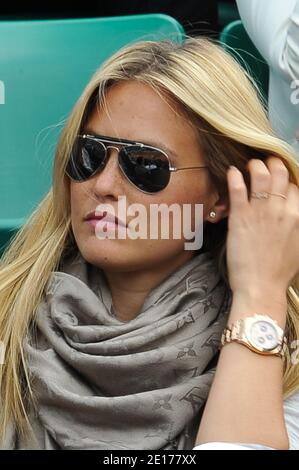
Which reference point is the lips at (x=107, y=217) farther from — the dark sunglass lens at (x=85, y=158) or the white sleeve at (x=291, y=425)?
the white sleeve at (x=291, y=425)

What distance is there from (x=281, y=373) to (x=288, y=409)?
0.10m

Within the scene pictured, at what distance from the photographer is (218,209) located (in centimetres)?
162

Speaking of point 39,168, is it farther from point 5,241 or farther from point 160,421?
point 160,421

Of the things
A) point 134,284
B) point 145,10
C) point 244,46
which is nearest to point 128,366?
point 134,284

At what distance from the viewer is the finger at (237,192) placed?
4.98ft

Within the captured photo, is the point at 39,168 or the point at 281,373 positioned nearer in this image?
the point at 281,373

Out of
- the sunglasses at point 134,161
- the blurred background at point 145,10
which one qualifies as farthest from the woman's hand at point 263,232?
the blurred background at point 145,10

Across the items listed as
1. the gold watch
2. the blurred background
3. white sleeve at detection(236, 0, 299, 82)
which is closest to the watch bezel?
the gold watch

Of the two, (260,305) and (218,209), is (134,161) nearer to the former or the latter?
(218,209)

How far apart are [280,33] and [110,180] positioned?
2.32 ft

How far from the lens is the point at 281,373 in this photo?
1.44 metres

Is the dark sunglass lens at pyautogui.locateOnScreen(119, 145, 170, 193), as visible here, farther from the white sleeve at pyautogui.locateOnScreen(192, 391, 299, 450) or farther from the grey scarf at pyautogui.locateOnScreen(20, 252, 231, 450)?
the white sleeve at pyautogui.locateOnScreen(192, 391, 299, 450)
